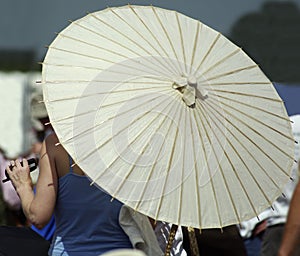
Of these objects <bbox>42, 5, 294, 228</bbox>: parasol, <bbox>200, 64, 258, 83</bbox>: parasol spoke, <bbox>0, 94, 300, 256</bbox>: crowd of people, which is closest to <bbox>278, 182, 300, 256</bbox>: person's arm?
<bbox>0, 94, 300, 256</bbox>: crowd of people

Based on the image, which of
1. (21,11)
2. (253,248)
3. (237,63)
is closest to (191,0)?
(21,11)

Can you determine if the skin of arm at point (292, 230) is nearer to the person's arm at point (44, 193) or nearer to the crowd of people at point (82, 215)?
the crowd of people at point (82, 215)

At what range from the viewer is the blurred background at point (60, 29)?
30.5ft

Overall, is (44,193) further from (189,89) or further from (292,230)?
(292,230)

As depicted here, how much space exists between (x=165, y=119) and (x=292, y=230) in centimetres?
64

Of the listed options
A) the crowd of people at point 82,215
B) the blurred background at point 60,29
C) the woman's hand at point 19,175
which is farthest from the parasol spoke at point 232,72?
the blurred background at point 60,29

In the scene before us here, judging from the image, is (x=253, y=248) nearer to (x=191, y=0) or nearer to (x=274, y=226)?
(x=274, y=226)

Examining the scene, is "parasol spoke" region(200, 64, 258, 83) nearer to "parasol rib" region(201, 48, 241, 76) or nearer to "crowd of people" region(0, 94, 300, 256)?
"parasol rib" region(201, 48, 241, 76)

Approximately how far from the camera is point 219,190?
3.29 meters

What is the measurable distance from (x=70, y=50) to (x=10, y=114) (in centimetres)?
664

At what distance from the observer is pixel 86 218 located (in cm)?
345

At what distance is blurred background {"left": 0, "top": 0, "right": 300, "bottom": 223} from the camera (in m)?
9.28

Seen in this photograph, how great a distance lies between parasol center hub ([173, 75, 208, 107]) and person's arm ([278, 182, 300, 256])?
0.52m

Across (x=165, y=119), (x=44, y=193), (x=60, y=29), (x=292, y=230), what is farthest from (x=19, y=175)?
(x=60, y=29)
